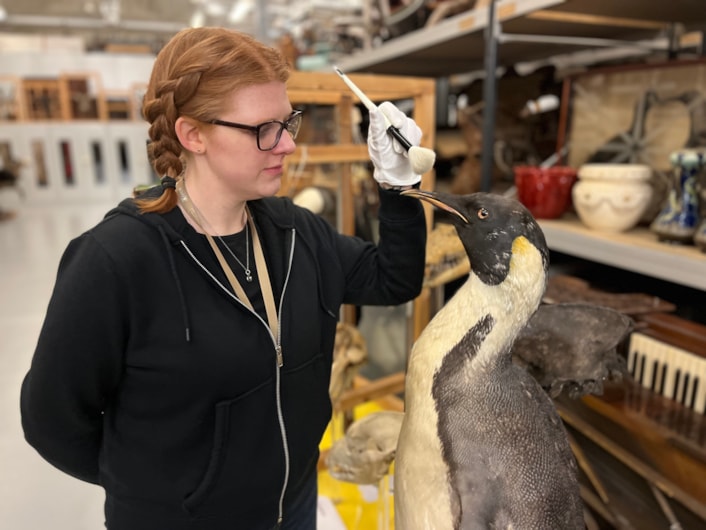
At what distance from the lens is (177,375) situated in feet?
2.67

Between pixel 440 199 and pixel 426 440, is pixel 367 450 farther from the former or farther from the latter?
pixel 440 199

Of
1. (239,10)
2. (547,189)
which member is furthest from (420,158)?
(239,10)

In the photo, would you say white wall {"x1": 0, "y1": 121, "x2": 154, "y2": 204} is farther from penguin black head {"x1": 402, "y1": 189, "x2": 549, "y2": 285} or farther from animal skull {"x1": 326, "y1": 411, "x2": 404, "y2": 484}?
penguin black head {"x1": 402, "y1": 189, "x2": 549, "y2": 285}

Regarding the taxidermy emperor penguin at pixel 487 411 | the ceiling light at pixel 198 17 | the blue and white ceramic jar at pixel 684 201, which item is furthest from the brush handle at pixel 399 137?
the ceiling light at pixel 198 17

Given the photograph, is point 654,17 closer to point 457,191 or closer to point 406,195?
point 457,191

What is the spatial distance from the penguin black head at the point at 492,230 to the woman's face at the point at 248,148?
0.28 meters

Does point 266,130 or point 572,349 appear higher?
point 266,130

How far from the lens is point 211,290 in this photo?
84 cm

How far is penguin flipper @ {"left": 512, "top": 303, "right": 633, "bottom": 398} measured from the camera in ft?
3.66

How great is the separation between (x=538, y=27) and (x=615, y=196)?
2.08 feet

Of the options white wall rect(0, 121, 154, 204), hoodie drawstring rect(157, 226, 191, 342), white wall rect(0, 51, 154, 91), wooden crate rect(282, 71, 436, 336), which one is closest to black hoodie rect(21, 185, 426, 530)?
hoodie drawstring rect(157, 226, 191, 342)

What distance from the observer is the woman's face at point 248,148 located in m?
0.81

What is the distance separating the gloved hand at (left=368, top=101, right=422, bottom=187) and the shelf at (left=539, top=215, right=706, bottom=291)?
0.74 meters

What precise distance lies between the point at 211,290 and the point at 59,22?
9998mm
